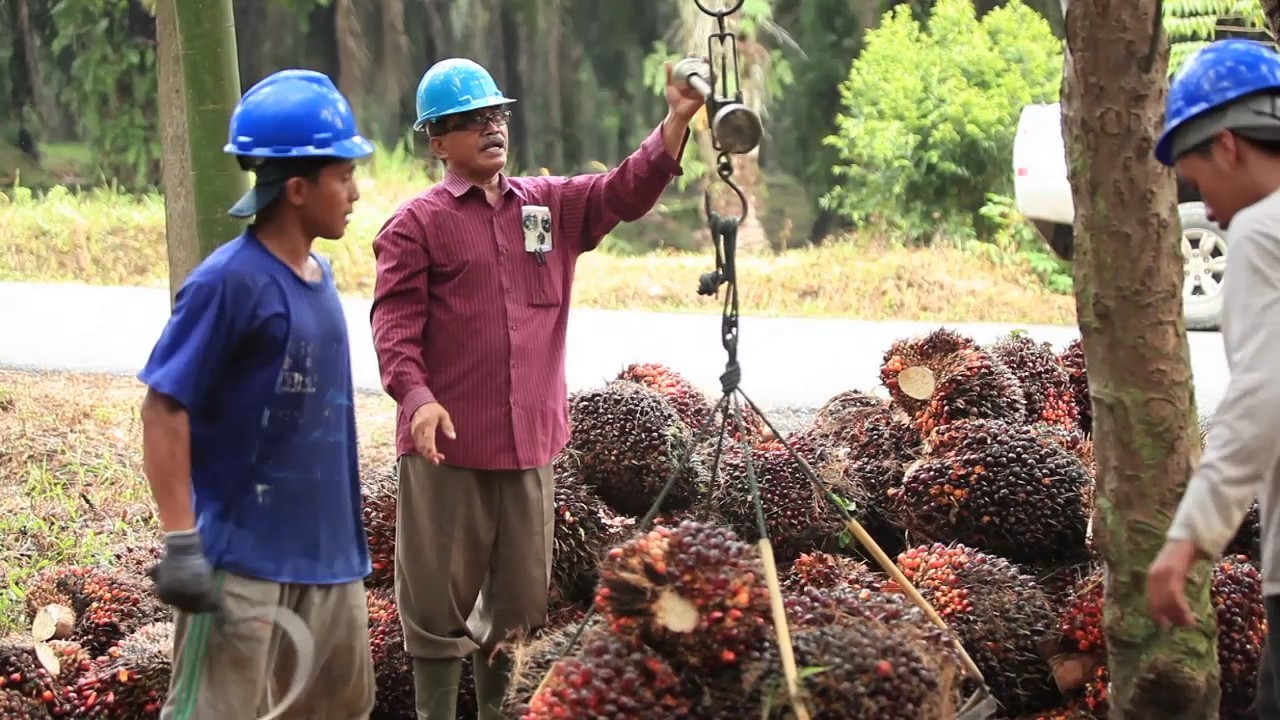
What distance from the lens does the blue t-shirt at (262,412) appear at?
2666 mm

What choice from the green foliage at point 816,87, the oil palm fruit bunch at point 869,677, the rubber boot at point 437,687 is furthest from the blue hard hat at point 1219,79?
the green foliage at point 816,87

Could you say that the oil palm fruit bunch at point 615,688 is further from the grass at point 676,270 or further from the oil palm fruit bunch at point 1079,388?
the grass at point 676,270

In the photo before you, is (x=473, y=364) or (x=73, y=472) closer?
(x=473, y=364)

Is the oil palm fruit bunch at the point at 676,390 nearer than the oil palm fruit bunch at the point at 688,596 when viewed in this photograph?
No

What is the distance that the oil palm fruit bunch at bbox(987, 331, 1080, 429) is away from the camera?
4.78 meters

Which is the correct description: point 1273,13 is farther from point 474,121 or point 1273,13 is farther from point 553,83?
point 553,83

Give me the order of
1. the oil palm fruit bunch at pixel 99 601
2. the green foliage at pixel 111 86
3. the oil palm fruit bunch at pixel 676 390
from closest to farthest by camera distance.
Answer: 1. the oil palm fruit bunch at pixel 99 601
2. the oil palm fruit bunch at pixel 676 390
3. the green foliage at pixel 111 86

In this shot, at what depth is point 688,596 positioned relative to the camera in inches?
105

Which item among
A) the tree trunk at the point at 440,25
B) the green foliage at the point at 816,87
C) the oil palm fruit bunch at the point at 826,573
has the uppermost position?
the tree trunk at the point at 440,25

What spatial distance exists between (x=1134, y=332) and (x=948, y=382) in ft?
4.97

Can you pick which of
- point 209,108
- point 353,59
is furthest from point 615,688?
point 353,59

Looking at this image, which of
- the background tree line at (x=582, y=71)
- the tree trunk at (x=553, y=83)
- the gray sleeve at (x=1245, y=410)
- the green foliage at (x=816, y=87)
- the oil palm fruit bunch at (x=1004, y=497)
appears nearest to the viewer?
the gray sleeve at (x=1245, y=410)

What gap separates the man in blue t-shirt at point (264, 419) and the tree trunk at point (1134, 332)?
1632 mm

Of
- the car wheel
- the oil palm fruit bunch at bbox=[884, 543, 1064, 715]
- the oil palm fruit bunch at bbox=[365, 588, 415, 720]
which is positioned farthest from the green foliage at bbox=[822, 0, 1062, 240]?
the oil palm fruit bunch at bbox=[365, 588, 415, 720]
